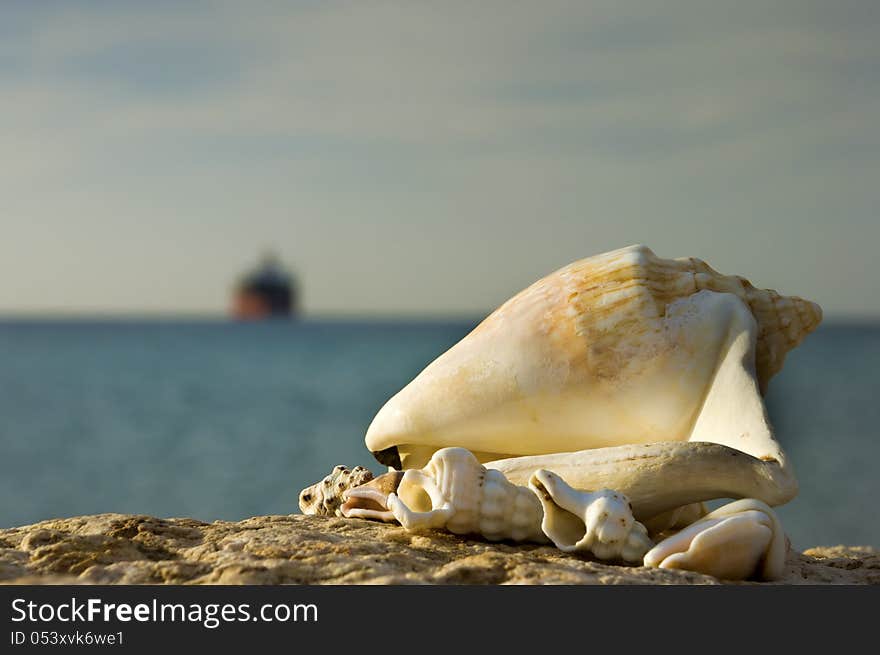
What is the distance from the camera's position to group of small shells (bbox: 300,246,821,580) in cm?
266

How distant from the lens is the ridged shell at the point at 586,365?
3297 mm

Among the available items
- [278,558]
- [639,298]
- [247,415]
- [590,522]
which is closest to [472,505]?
[590,522]

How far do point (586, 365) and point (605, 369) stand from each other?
0.20 feet

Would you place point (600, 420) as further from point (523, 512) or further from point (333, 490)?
point (333, 490)

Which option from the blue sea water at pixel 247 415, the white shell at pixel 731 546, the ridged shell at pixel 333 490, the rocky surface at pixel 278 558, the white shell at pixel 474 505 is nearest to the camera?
the rocky surface at pixel 278 558

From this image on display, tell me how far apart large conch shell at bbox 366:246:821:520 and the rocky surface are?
53cm

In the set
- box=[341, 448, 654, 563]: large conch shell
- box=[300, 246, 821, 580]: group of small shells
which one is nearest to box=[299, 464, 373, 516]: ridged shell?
box=[300, 246, 821, 580]: group of small shells

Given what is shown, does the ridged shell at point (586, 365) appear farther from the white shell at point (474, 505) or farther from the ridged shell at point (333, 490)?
the white shell at point (474, 505)

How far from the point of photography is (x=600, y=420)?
3318 millimetres

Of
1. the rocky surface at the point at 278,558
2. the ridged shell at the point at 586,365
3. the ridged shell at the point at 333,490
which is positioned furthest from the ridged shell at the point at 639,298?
the rocky surface at the point at 278,558

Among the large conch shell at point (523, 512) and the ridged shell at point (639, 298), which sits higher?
the ridged shell at point (639, 298)

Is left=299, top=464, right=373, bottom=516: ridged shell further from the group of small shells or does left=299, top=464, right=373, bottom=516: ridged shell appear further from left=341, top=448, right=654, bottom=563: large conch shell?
left=341, top=448, right=654, bottom=563: large conch shell

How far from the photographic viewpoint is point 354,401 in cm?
2442
